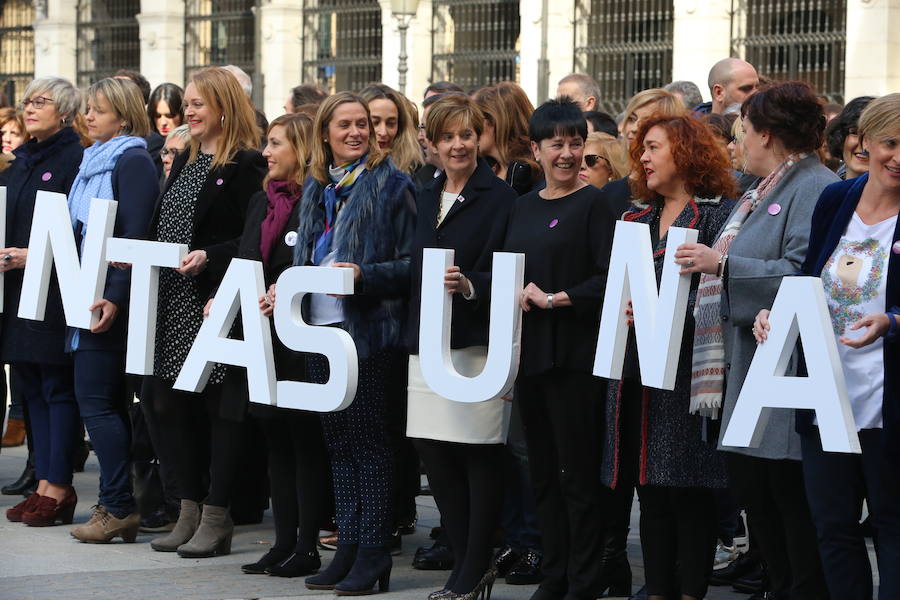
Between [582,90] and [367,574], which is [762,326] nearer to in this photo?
[367,574]

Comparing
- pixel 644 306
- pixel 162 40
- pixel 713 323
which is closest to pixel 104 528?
pixel 644 306

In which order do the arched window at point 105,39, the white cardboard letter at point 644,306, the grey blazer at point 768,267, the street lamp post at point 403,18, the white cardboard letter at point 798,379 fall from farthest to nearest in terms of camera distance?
1. the arched window at point 105,39
2. the street lamp post at point 403,18
3. the white cardboard letter at point 644,306
4. the grey blazer at point 768,267
5. the white cardboard letter at point 798,379

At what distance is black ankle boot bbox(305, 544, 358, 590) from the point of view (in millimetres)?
6406

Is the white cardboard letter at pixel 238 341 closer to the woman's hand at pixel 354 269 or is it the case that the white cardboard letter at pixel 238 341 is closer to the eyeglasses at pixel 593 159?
the woman's hand at pixel 354 269

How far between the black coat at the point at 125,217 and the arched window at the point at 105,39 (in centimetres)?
2334

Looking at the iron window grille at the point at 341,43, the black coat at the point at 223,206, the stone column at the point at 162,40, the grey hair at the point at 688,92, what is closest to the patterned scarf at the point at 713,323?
the black coat at the point at 223,206

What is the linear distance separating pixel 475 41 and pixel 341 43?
10.00 ft

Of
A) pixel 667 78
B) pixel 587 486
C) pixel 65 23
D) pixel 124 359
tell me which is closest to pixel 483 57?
pixel 667 78

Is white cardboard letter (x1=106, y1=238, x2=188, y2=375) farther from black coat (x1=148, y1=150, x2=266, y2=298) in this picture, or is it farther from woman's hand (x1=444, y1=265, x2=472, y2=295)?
woman's hand (x1=444, y1=265, x2=472, y2=295)

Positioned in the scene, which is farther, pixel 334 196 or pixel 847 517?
pixel 334 196

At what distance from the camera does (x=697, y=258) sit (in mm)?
5289

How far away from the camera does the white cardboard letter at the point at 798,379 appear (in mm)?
4820

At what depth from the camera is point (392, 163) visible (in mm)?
6477

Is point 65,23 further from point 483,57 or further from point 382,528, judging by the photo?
point 382,528
